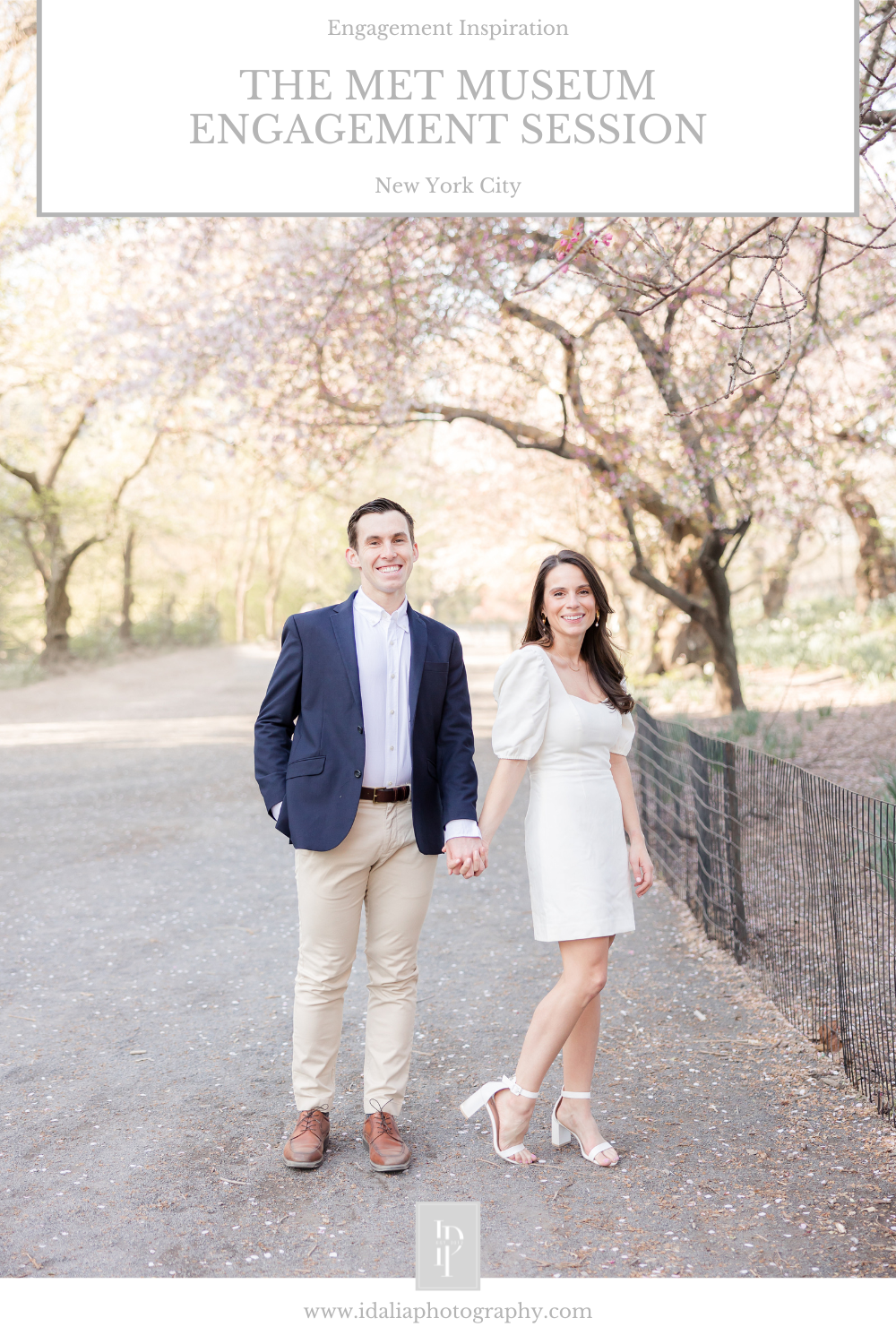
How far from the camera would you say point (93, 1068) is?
13.9ft

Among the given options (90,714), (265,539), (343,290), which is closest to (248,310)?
(343,290)

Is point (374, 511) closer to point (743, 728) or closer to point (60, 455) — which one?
point (743, 728)

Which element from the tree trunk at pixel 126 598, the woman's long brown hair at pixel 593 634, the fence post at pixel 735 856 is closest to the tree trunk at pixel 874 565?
the fence post at pixel 735 856

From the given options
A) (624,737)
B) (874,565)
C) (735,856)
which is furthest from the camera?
(874,565)

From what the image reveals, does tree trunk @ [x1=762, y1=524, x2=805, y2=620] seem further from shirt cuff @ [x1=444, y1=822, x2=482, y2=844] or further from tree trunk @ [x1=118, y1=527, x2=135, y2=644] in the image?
shirt cuff @ [x1=444, y1=822, x2=482, y2=844]

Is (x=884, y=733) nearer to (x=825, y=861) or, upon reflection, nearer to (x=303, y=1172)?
(x=825, y=861)

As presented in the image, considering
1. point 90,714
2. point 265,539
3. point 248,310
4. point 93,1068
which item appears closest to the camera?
point 93,1068

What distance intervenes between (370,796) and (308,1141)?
3.44ft

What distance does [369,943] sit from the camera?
3555 millimetres

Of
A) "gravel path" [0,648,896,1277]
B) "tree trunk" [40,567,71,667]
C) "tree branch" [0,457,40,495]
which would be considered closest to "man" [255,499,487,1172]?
"gravel path" [0,648,896,1277]

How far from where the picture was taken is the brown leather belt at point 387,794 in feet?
11.2

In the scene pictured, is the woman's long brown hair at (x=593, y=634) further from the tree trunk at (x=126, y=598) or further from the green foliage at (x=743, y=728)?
the tree trunk at (x=126, y=598)

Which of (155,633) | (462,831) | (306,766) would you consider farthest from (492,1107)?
(155,633)

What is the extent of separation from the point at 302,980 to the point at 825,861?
212 cm
